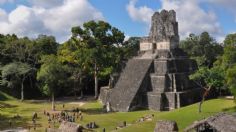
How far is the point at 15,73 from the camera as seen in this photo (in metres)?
50.2

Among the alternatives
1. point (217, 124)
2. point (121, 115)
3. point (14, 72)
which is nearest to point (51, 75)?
point (121, 115)

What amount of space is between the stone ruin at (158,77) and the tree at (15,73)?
11416 mm

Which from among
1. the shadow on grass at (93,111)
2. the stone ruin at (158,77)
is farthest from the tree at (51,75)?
the stone ruin at (158,77)

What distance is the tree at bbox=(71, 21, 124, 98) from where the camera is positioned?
47750 millimetres

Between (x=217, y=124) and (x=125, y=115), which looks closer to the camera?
(x=217, y=124)

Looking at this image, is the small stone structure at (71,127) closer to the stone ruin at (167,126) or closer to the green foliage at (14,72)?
the stone ruin at (167,126)

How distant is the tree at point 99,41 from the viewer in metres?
47.8

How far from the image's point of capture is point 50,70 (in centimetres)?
4031

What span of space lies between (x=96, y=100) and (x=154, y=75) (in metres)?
11.6

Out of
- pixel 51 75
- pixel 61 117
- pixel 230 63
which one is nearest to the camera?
pixel 61 117

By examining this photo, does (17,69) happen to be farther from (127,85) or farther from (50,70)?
(127,85)

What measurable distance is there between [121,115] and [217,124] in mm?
17012

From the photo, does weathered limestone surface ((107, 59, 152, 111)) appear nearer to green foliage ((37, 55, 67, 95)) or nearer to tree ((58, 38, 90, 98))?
green foliage ((37, 55, 67, 95))

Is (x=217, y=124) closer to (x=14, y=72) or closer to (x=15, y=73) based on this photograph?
(x=14, y=72)
